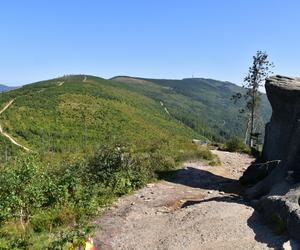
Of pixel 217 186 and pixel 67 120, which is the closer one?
pixel 217 186

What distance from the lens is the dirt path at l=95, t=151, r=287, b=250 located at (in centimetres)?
1292

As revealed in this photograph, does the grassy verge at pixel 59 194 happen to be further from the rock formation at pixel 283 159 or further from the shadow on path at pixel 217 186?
the rock formation at pixel 283 159

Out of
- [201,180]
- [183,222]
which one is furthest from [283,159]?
[183,222]

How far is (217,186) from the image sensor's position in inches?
864

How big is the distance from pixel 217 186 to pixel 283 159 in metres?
3.83

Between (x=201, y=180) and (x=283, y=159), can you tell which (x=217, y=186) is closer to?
(x=201, y=180)

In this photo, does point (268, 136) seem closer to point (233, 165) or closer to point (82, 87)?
point (233, 165)

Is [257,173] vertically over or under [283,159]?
under

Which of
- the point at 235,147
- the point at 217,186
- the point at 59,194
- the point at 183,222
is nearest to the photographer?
the point at 183,222

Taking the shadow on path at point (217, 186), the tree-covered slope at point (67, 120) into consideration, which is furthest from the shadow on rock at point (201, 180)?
the tree-covered slope at point (67, 120)

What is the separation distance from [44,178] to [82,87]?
167 metres

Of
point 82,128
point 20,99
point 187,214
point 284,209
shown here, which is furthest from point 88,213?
point 20,99

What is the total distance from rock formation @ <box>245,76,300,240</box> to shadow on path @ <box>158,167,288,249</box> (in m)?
0.46

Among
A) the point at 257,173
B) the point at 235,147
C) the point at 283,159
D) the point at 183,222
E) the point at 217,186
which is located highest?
the point at 283,159
